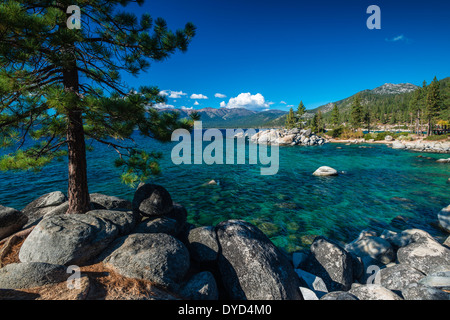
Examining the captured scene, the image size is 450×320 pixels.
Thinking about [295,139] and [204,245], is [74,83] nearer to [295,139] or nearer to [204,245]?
[204,245]

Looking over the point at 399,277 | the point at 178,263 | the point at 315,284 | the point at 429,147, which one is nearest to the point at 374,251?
the point at 399,277

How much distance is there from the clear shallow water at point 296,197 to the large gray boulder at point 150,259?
6034mm

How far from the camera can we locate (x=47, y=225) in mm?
4746

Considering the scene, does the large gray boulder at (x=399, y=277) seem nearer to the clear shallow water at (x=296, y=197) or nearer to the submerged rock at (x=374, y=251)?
the submerged rock at (x=374, y=251)

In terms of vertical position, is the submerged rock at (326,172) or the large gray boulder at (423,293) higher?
the submerged rock at (326,172)

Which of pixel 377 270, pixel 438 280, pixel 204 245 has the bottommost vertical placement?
pixel 377 270

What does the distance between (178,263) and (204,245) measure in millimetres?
1325

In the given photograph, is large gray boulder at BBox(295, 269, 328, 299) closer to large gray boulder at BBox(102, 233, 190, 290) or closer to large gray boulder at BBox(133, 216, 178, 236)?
large gray boulder at BBox(102, 233, 190, 290)

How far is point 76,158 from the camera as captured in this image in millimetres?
6031

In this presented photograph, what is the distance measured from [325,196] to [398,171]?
17.3m

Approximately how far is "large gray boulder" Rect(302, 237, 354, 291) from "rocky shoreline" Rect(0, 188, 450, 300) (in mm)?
31

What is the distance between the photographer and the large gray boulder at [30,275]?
358 centimetres

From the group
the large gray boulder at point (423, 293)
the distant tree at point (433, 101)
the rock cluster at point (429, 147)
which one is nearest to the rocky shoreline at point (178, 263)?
the large gray boulder at point (423, 293)

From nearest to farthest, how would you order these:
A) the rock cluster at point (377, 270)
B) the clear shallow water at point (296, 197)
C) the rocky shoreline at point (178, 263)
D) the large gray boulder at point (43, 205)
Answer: the rocky shoreline at point (178, 263) < the rock cluster at point (377, 270) < the large gray boulder at point (43, 205) < the clear shallow water at point (296, 197)
